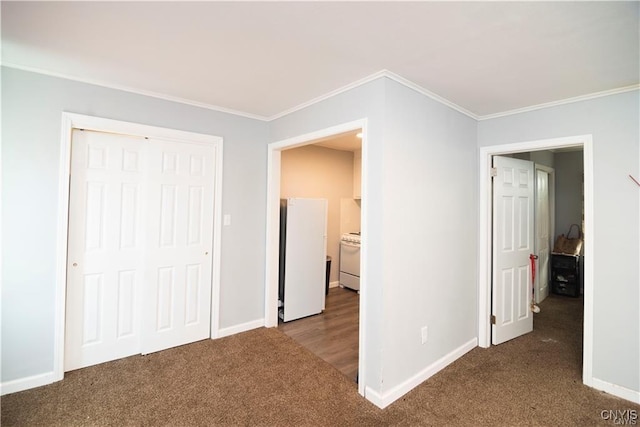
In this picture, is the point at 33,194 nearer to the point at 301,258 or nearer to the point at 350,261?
the point at 301,258

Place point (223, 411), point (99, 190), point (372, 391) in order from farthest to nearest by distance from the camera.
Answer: point (99, 190) < point (372, 391) < point (223, 411)

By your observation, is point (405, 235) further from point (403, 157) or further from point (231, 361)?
point (231, 361)

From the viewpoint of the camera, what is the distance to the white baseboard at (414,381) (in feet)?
7.11

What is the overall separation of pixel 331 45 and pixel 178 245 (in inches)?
89.0

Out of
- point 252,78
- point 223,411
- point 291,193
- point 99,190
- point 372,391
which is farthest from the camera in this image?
point 291,193

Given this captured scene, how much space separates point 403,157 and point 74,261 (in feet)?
9.17

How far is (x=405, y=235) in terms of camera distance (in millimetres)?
2340

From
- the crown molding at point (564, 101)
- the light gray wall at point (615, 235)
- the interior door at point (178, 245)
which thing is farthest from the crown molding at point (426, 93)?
the interior door at point (178, 245)

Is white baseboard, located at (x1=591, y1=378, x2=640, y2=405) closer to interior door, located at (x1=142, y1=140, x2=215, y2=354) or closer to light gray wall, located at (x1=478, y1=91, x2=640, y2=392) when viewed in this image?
light gray wall, located at (x1=478, y1=91, x2=640, y2=392)

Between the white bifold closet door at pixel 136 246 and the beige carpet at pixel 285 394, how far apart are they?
0.23 meters

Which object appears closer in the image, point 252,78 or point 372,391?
point 372,391

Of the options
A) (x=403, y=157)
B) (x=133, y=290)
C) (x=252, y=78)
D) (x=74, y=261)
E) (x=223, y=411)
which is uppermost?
(x=252, y=78)

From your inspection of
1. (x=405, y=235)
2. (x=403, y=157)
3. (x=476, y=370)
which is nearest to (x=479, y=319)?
(x=476, y=370)

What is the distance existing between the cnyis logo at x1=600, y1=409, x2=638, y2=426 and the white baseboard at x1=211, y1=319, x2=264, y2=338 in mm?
2975
